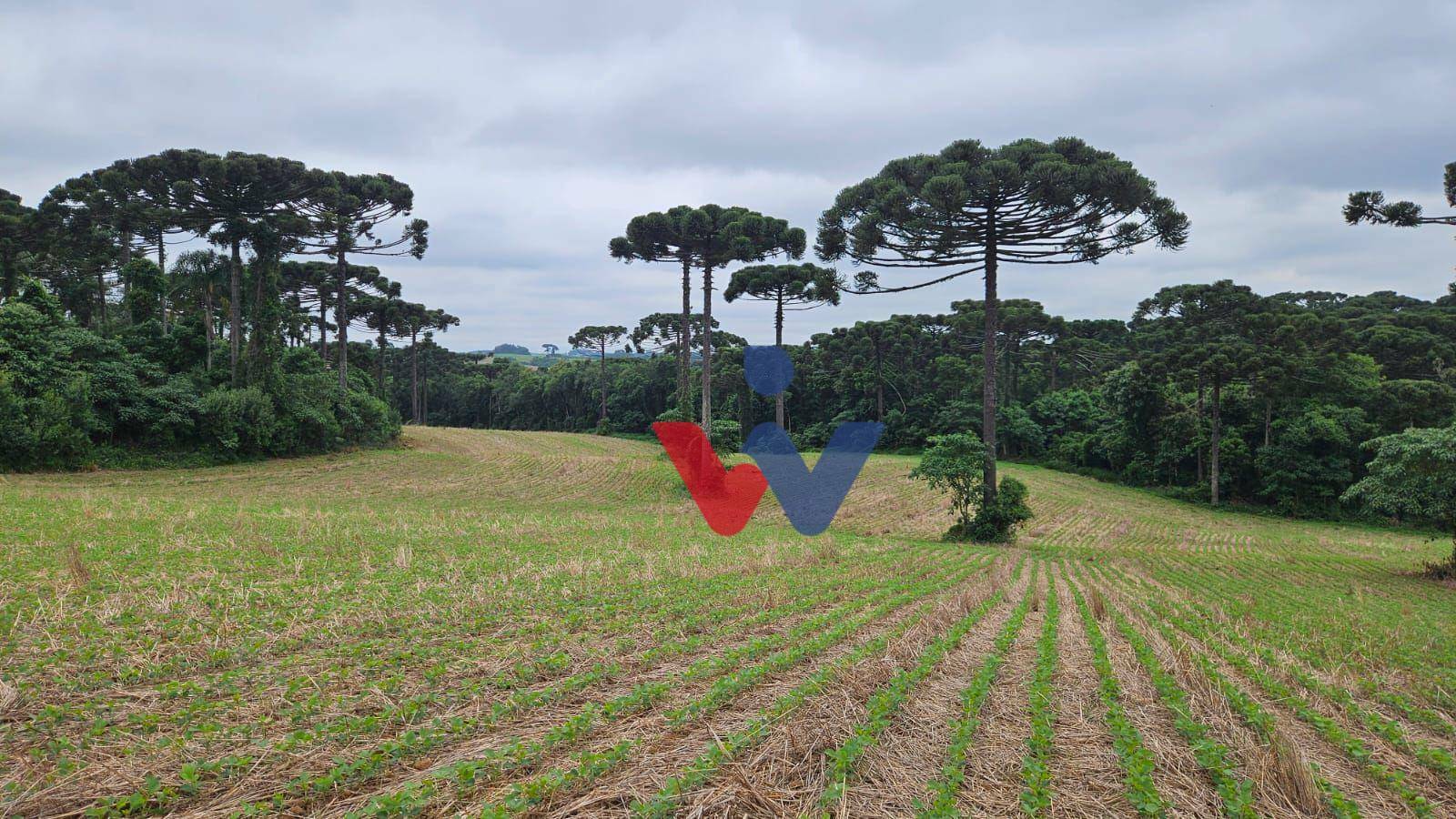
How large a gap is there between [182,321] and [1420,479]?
53339mm

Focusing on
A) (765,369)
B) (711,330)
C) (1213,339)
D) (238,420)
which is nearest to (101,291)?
(238,420)

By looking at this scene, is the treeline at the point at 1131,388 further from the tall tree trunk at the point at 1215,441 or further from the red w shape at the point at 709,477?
the red w shape at the point at 709,477

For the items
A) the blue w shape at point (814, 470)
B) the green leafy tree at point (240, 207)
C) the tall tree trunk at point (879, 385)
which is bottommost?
the blue w shape at point (814, 470)

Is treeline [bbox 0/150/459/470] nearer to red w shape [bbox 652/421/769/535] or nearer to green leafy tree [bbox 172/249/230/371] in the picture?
green leafy tree [bbox 172/249/230/371]

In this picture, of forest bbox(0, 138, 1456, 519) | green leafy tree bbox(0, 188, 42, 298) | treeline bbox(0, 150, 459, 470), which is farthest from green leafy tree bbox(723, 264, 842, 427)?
green leafy tree bbox(0, 188, 42, 298)

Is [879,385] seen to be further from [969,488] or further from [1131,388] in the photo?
[969,488]

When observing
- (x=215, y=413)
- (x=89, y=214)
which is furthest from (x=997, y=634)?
(x=89, y=214)

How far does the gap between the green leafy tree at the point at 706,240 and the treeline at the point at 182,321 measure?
1554cm

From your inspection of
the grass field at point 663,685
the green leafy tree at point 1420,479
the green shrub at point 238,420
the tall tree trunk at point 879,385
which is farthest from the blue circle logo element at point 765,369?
the grass field at point 663,685

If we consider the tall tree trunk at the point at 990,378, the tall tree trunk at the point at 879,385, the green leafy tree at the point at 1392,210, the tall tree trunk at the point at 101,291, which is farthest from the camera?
the tall tree trunk at the point at 879,385

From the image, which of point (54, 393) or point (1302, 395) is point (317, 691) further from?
point (1302, 395)

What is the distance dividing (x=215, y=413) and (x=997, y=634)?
36716 mm

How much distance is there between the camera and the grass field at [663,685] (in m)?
3.81

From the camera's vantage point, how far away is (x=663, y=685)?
18.2ft
